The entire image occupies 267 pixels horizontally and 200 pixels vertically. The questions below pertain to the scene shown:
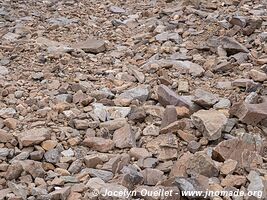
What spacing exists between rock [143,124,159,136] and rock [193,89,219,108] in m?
0.47

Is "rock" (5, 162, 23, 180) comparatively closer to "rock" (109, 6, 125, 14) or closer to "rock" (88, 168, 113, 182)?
"rock" (88, 168, 113, 182)

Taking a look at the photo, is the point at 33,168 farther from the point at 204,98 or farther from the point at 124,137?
the point at 204,98

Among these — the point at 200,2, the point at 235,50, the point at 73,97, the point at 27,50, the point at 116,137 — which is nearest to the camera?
the point at 116,137

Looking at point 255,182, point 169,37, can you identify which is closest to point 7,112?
point 255,182

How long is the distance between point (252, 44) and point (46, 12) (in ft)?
9.91

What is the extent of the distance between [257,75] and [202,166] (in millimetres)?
1482

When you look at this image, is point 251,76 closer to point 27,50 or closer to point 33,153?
point 33,153

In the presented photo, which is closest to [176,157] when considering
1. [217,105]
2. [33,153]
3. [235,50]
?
[217,105]

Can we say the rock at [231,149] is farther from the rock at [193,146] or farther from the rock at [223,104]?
the rock at [223,104]

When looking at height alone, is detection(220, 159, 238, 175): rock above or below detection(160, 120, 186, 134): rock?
above

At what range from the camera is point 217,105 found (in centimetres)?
379

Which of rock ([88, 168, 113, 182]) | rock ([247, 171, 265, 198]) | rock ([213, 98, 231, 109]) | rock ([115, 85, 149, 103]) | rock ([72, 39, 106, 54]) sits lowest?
rock ([72, 39, 106, 54])

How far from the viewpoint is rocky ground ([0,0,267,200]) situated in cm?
301

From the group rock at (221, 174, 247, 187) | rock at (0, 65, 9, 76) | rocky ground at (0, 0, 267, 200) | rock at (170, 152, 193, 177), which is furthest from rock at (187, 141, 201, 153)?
rock at (0, 65, 9, 76)
